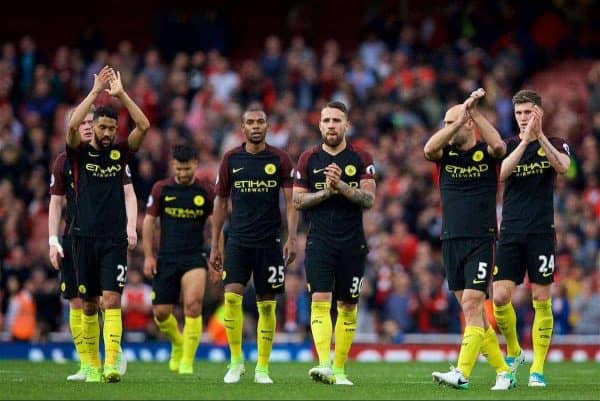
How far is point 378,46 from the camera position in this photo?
104ft

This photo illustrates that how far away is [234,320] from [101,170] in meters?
2.17

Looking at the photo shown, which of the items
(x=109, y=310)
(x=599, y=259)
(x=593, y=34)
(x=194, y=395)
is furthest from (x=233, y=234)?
(x=593, y=34)

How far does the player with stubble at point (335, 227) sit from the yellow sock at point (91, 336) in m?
2.44

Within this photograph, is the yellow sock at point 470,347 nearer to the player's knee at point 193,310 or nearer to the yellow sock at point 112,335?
the yellow sock at point 112,335

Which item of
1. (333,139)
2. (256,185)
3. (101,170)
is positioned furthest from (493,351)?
(101,170)

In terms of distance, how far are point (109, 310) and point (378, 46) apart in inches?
660

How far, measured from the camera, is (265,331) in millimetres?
16312

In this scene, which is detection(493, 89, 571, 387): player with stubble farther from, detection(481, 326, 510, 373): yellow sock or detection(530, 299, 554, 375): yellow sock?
detection(481, 326, 510, 373): yellow sock

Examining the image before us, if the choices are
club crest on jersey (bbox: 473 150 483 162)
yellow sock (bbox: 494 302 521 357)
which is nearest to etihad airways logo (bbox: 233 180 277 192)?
club crest on jersey (bbox: 473 150 483 162)

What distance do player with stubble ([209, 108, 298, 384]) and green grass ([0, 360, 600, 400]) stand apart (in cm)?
62

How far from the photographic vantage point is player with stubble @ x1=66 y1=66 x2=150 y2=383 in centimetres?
1584

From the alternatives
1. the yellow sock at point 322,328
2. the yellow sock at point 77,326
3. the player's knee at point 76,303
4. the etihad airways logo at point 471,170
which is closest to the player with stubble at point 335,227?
the yellow sock at point 322,328

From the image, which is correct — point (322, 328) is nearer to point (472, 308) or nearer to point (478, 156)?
point (472, 308)

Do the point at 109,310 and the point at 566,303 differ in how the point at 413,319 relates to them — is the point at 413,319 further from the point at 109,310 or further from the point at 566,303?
the point at 109,310
